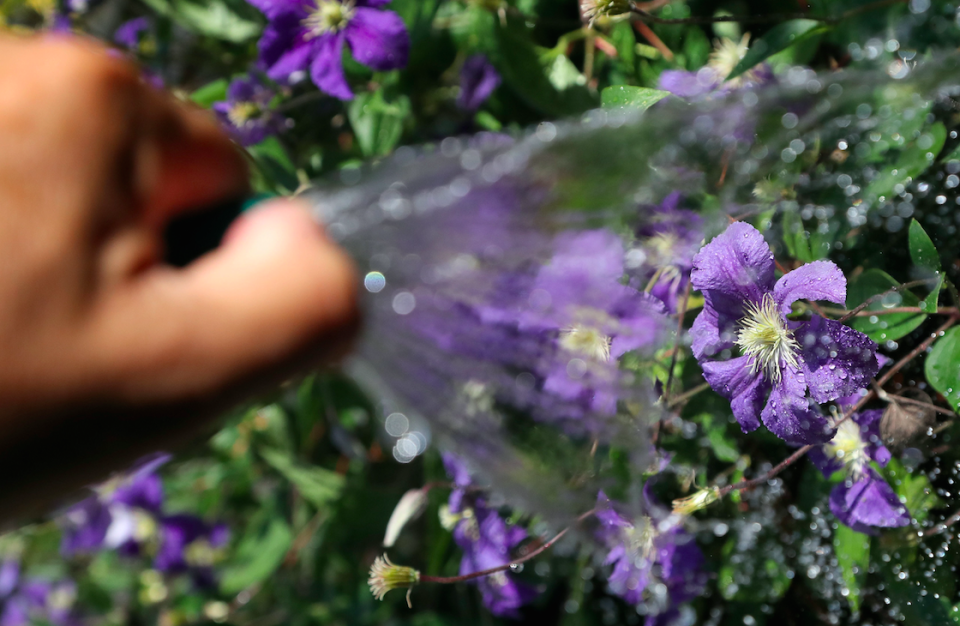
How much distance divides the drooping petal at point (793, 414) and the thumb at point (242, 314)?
13.0 inches

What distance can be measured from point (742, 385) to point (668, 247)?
0.14 meters

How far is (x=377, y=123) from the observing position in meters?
0.91

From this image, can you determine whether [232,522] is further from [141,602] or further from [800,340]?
[800,340]

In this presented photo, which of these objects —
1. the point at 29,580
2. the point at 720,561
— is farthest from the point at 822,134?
the point at 29,580

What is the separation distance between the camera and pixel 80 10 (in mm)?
1180

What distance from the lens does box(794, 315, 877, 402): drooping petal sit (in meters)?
0.49

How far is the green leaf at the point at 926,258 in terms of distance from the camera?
539mm

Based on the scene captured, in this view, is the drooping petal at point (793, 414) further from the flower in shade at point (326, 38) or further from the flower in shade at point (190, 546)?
the flower in shade at point (190, 546)

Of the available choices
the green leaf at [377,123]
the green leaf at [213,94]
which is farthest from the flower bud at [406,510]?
the green leaf at [213,94]

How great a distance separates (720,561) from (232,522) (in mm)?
1077

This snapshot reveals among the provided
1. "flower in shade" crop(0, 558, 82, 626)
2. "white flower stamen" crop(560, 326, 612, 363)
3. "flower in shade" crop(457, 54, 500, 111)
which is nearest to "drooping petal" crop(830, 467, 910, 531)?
"white flower stamen" crop(560, 326, 612, 363)

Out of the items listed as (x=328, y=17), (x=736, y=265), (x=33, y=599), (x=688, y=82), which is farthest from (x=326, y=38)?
(x=33, y=599)

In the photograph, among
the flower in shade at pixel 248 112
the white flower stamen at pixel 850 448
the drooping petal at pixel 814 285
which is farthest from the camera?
the flower in shade at pixel 248 112

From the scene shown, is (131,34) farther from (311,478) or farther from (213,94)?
(311,478)
